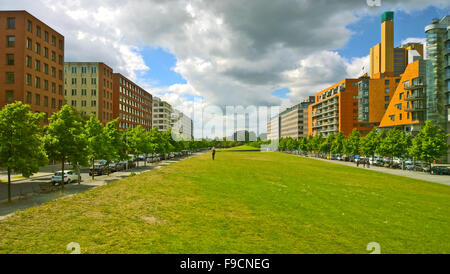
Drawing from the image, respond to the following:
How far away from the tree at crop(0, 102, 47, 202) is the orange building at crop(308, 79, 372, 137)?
108 m

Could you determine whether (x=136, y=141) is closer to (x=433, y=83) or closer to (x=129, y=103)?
(x=129, y=103)

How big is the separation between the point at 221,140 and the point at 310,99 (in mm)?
81004

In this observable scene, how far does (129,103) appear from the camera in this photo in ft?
368

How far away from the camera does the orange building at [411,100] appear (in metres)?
72.9

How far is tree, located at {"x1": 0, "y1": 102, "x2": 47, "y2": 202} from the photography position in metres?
21.9

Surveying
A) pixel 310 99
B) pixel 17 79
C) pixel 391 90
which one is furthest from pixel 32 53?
pixel 310 99

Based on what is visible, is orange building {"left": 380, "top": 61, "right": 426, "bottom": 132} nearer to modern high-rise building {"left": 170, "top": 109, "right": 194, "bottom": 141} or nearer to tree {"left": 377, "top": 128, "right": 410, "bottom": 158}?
tree {"left": 377, "top": 128, "right": 410, "bottom": 158}

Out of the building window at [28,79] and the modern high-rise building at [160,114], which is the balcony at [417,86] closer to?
the building window at [28,79]

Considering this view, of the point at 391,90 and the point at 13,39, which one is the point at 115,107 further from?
Answer: the point at 391,90

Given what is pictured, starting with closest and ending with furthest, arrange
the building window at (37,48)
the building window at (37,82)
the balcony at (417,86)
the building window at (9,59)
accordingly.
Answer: the building window at (9,59)
the building window at (37,82)
the building window at (37,48)
the balcony at (417,86)

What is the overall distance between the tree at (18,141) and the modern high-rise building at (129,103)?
80.0 m

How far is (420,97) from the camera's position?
238 feet

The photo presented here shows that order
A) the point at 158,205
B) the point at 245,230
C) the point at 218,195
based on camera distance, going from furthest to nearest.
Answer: the point at 218,195 < the point at 158,205 < the point at 245,230

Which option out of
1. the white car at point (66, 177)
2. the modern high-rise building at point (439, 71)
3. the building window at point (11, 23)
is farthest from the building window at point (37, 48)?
the modern high-rise building at point (439, 71)
